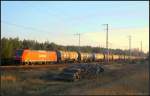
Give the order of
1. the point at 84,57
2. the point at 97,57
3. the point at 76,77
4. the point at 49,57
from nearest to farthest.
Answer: the point at 76,77 < the point at 49,57 < the point at 84,57 < the point at 97,57

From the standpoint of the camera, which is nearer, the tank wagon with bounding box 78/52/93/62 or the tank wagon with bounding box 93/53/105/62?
the tank wagon with bounding box 78/52/93/62

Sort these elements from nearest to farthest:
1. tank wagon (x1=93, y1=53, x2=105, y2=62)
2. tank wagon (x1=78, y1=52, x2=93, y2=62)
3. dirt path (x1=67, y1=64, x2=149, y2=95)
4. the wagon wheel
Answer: dirt path (x1=67, y1=64, x2=149, y2=95) < the wagon wheel < tank wagon (x1=78, y1=52, x2=93, y2=62) < tank wagon (x1=93, y1=53, x2=105, y2=62)

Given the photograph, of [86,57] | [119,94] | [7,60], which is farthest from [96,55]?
[119,94]

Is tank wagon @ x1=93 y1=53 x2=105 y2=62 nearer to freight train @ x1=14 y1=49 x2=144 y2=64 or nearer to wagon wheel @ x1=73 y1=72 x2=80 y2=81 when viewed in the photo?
freight train @ x1=14 y1=49 x2=144 y2=64

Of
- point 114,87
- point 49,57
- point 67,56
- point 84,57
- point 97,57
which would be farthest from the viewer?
point 97,57

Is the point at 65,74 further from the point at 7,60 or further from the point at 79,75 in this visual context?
the point at 7,60

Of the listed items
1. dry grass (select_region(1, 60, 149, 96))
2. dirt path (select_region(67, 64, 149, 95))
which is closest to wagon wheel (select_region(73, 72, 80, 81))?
dry grass (select_region(1, 60, 149, 96))

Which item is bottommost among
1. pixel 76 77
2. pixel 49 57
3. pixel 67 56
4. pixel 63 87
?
pixel 63 87

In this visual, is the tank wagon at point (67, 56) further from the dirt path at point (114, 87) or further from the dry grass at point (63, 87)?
the dry grass at point (63, 87)

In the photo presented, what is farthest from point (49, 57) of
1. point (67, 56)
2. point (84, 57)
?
point (84, 57)

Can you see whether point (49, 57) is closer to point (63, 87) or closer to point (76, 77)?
point (76, 77)

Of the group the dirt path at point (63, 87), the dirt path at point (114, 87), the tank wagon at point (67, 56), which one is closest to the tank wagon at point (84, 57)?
the tank wagon at point (67, 56)

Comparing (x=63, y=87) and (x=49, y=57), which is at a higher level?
(x=49, y=57)

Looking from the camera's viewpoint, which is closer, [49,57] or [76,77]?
[76,77]
